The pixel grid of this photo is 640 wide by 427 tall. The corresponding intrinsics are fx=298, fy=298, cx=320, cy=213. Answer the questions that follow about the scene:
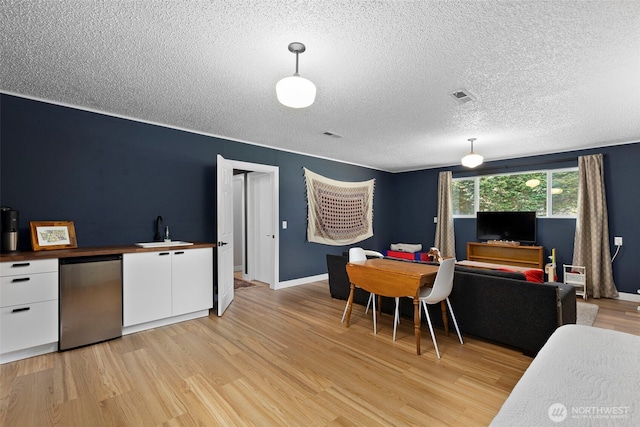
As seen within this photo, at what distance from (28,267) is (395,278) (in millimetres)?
2986

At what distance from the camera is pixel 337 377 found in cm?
212

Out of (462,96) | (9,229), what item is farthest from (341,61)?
(9,229)

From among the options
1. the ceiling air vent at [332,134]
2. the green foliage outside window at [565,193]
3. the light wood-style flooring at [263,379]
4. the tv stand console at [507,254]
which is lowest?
the light wood-style flooring at [263,379]

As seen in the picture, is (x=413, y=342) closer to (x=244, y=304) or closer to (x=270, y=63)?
(x=244, y=304)

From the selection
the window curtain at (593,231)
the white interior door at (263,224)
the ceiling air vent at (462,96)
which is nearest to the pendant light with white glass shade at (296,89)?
the ceiling air vent at (462,96)

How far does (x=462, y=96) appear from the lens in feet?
8.84

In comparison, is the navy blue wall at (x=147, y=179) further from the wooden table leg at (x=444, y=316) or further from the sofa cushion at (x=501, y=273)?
the sofa cushion at (x=501, y=273)

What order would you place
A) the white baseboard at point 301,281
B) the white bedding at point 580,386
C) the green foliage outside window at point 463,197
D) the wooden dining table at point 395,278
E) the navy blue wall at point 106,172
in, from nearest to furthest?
the white bedding at point 580,386 < the wooden dining table at point 395,278 < the navy blue wall at point 106,172 < the white baseboard at point 301,281 < the green foliage outside window at point 463,197

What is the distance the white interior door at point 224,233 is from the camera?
348cm

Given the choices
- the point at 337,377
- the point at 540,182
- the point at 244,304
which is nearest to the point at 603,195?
the point at 540,182

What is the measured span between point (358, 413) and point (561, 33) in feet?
8.38

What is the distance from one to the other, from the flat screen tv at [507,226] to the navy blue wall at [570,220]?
0.22 metres

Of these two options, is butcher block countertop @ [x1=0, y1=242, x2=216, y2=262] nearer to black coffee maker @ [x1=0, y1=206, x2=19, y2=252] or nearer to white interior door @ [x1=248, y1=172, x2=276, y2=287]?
black coffee maker @ [x1=0, y1=206, x2=19, y2=252]

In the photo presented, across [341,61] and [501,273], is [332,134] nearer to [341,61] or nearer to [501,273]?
[341,61]
